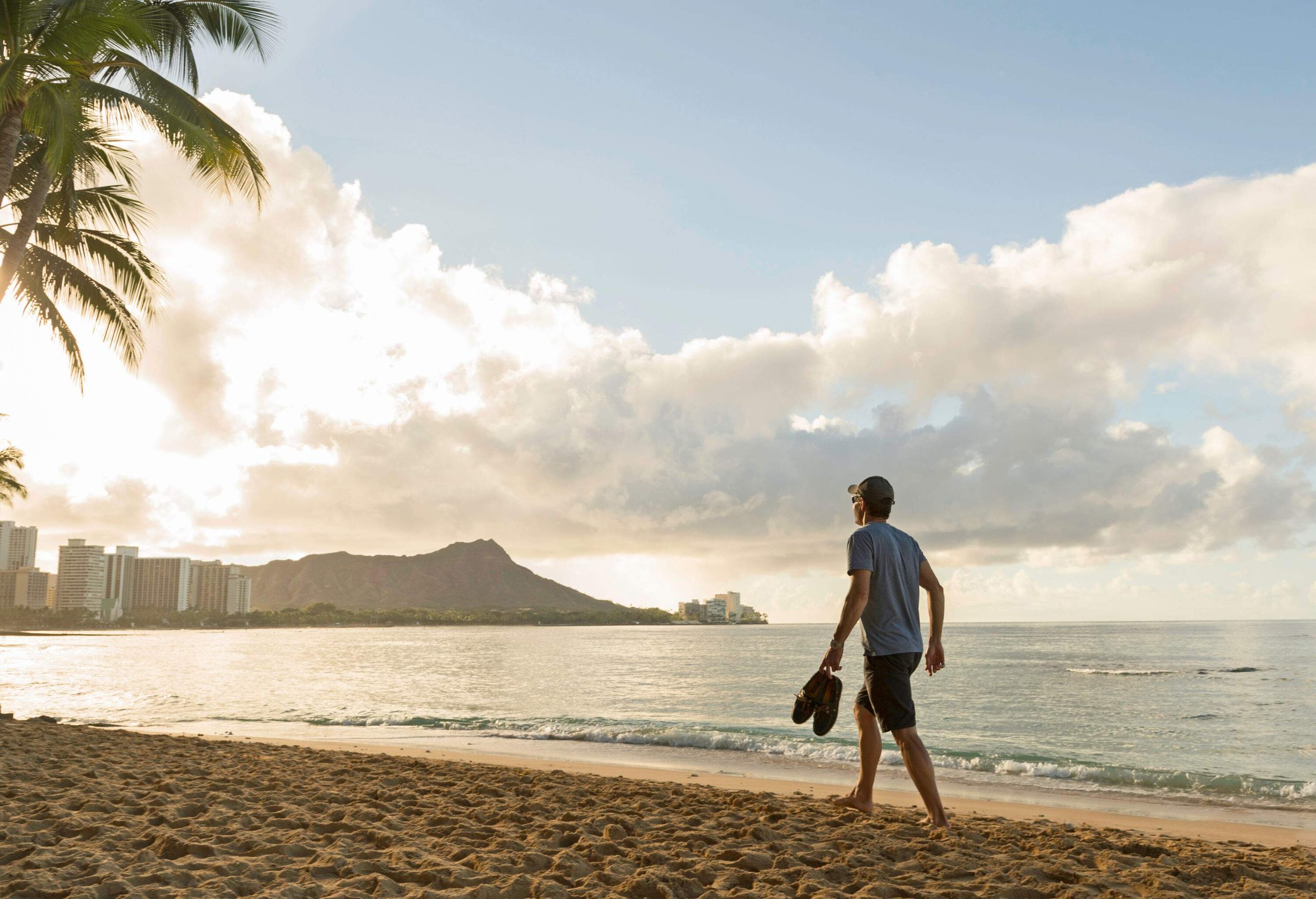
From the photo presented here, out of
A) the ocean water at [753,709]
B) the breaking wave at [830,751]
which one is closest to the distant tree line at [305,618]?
the ocean water at [753,709]

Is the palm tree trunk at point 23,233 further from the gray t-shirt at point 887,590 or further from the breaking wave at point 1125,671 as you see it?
the breaking wave at point 1125,671

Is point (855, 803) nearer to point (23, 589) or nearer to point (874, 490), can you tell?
point (874, 490)

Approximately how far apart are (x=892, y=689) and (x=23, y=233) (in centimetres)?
1154

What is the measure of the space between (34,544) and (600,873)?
16800 cm

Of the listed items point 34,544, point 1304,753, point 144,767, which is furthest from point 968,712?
point 34,544

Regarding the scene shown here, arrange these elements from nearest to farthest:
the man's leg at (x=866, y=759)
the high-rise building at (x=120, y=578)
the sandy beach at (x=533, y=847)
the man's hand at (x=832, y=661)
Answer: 1. the sandy beach at (x=533, y=847)
2. the man's hand at (x=832, y=661)
3. the man's leg at (x=866, y=759)
4. the high-rise building at (x=120, y=578)

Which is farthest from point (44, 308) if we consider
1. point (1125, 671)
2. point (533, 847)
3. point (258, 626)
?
point (258, 626)

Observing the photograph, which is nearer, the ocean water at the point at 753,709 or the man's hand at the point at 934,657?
the man's hand at the point at 934,657

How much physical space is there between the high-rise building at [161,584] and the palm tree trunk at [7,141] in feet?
551

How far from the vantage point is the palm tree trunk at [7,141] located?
9.64 m

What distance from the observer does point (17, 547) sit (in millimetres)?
132750

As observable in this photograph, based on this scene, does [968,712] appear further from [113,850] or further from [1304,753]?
[113,850]

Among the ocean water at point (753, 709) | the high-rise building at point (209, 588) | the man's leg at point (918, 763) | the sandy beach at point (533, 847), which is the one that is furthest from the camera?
the high-rise building at point (209, 588)

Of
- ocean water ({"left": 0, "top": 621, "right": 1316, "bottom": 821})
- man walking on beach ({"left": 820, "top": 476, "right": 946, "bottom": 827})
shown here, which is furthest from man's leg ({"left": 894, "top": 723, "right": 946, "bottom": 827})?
ocean water ({"left": 0, "top": 621, "right": 1316, "bottom": 821})
